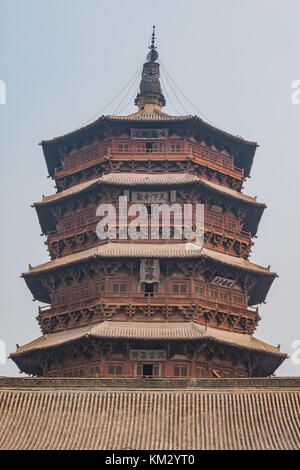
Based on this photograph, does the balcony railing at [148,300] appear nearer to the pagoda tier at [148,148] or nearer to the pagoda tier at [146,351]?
the pagoda tier at [146,351]

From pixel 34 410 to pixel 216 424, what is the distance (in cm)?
664

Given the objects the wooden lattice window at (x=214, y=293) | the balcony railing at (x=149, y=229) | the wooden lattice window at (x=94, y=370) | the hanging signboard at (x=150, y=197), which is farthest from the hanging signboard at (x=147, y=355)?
the hanging signboard at (x=150, y=197)

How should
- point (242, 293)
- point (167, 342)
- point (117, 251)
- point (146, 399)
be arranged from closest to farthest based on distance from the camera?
1. point (146, 399)
2. point (167, 342)
3. point (117, 251)
4. point (242, 293)

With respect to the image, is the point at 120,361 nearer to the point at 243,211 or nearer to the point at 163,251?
the point at 163,251

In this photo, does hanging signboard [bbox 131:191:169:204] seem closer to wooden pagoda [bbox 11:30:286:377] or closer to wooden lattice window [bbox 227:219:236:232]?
wooden pagoda [bbox 11:30:286:377]

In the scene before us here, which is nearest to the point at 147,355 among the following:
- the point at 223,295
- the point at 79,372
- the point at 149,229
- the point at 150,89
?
the point at 79,372

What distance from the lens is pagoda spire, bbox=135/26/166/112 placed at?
146 ft

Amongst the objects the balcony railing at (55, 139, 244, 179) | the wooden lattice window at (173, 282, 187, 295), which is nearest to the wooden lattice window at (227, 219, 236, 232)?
the balcony railing at (55, 139, 244, 179)

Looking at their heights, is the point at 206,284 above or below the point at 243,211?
below

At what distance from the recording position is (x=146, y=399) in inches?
1083

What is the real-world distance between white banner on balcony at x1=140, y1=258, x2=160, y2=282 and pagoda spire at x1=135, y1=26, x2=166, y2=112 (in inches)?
465

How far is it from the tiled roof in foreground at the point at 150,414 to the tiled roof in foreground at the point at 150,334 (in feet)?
15.4
